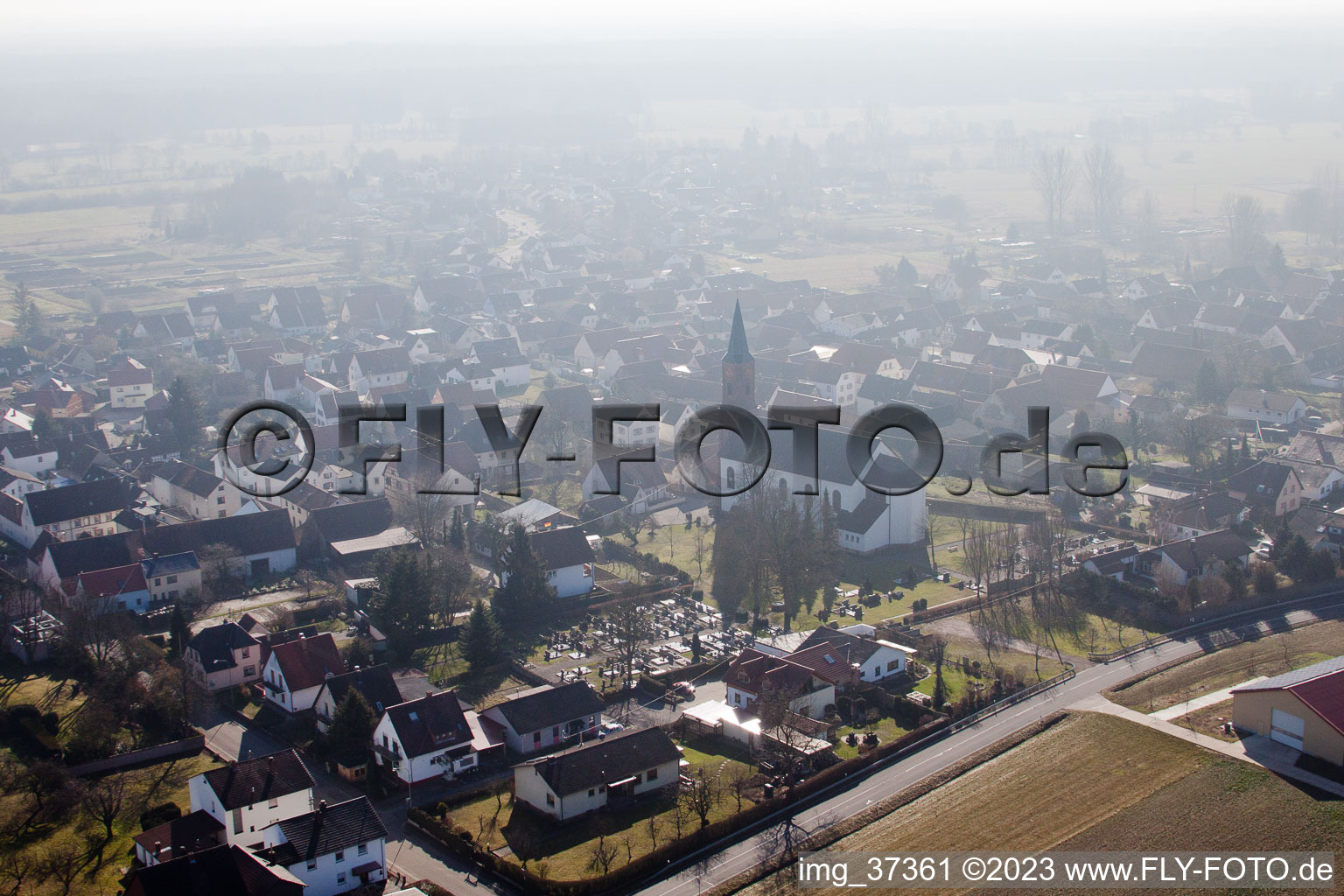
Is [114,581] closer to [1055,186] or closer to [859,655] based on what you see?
[859,655]

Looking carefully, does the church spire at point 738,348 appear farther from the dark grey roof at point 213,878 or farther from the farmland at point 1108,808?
the dark grey roof at point 213,878

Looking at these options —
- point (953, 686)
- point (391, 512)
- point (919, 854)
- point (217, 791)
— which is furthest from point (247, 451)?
point (919, 854)

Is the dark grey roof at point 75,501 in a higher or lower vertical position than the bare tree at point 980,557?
higher

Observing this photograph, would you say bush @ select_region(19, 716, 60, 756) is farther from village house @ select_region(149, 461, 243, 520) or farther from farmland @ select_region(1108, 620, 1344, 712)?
farmland @ select_region(1108, 620, 1344, 712)

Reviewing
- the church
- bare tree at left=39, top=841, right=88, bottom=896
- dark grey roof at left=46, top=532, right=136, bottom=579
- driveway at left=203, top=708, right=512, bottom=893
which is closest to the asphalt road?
driveway at left=203, top=708, right=512, bottom=893

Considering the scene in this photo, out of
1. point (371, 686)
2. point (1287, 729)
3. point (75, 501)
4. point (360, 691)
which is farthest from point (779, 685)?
point (75, 501)

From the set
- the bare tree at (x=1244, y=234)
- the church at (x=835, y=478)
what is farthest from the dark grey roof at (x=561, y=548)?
the bare tree at (x=1244, y=234)

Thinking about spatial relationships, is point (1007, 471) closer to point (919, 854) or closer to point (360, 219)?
point (919, 854)
